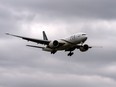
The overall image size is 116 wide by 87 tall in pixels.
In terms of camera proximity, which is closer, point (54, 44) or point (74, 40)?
point (74, 40)

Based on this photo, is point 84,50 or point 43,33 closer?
point 84,50

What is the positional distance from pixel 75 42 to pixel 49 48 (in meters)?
6.79

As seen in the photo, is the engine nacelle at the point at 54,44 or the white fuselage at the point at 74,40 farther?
the engine nacelle at the point at 54,44

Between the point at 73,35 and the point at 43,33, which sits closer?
the point at 73,35

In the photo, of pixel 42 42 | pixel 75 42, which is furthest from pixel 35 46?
pixel 75 42

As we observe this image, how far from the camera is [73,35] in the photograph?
5000 inches

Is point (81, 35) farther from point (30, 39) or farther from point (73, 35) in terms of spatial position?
point (30, 39)

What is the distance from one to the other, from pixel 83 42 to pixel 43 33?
2406 cm

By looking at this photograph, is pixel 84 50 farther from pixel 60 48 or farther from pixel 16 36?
pixel 16 36

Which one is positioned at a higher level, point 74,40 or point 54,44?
Answer: point 74,40

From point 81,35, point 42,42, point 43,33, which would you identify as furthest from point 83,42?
point 43,33

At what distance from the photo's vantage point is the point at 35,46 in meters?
132

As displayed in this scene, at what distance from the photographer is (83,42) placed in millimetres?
126625

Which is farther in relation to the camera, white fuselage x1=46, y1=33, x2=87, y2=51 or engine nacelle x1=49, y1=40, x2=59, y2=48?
engine nacelle x1=49, y1=40, x2=59, y2=48
